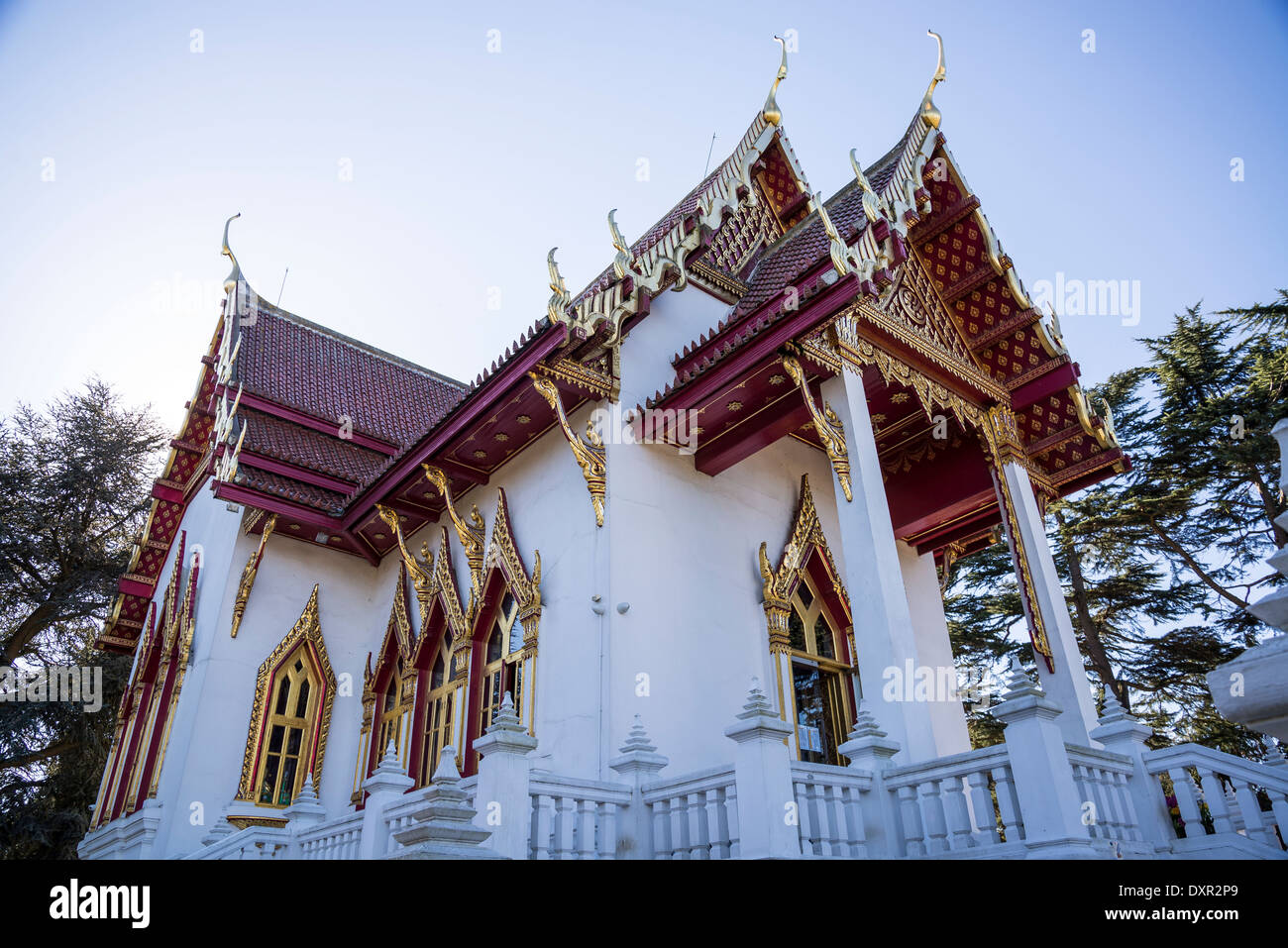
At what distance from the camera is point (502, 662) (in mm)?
7312

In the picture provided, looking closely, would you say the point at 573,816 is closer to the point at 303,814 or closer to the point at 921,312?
the point at 303,814

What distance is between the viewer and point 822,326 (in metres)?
6.16

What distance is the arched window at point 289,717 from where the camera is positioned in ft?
28.0

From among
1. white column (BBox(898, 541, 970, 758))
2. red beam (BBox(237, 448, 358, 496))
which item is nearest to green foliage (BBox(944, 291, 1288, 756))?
white column (BBox(898, 541, 970, 758))

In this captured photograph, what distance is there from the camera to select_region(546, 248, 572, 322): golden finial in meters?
6.45

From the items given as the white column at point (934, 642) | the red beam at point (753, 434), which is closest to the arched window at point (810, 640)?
the red beam at point (753, 434)

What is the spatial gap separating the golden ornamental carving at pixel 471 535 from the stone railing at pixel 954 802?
14.2 ft

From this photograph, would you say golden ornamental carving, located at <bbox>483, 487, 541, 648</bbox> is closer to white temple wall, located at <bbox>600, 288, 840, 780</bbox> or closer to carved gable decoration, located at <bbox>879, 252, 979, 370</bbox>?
white temple wall, located at <bbox>600, 288, 840, 780</bbox>

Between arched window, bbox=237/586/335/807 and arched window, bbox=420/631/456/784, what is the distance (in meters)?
1.45

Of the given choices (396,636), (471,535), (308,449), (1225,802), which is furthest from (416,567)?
(1225,802)

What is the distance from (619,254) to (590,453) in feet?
4.98

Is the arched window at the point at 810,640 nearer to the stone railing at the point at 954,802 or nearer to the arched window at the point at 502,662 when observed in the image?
the arched window at the point at 502,662

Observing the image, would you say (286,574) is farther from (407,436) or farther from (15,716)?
(15,716)
